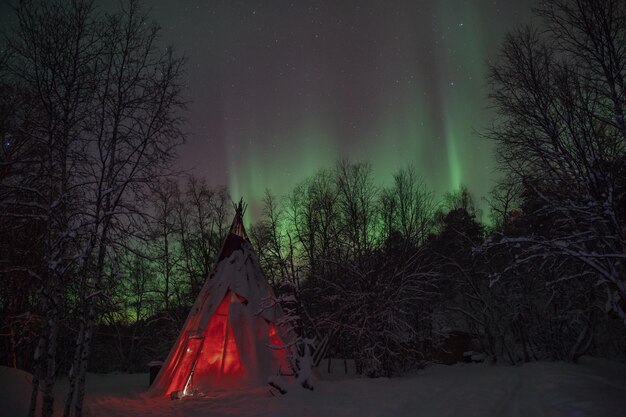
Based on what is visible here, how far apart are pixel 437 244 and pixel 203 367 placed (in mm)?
21271

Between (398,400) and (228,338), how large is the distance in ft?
22.1

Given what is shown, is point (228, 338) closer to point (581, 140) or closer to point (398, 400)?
point (398, 400)

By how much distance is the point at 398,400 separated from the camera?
963cm

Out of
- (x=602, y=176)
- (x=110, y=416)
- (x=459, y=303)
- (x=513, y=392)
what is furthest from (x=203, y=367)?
(x=459, y=303)

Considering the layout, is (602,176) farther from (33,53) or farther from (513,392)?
(33,53)

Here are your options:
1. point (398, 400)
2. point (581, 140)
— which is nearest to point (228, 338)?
point (398, 400)

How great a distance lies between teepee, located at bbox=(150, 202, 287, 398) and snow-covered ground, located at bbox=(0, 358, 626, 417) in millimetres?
1100

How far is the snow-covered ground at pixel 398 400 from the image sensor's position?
723 centimetres

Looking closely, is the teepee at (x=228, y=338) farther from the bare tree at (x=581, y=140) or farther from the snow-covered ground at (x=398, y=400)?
the bare tree at (x=581, y=140)

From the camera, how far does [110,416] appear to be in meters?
9.35

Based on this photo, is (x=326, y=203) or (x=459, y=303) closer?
(x=326, y=203)

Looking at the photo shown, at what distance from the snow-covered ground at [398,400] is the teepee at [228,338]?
3.61 feet

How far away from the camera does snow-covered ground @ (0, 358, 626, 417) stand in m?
7.23

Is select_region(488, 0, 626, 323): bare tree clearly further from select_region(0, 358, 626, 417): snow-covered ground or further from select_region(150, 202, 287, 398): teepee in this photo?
select_region(150, 202, 287, 398): teepee
